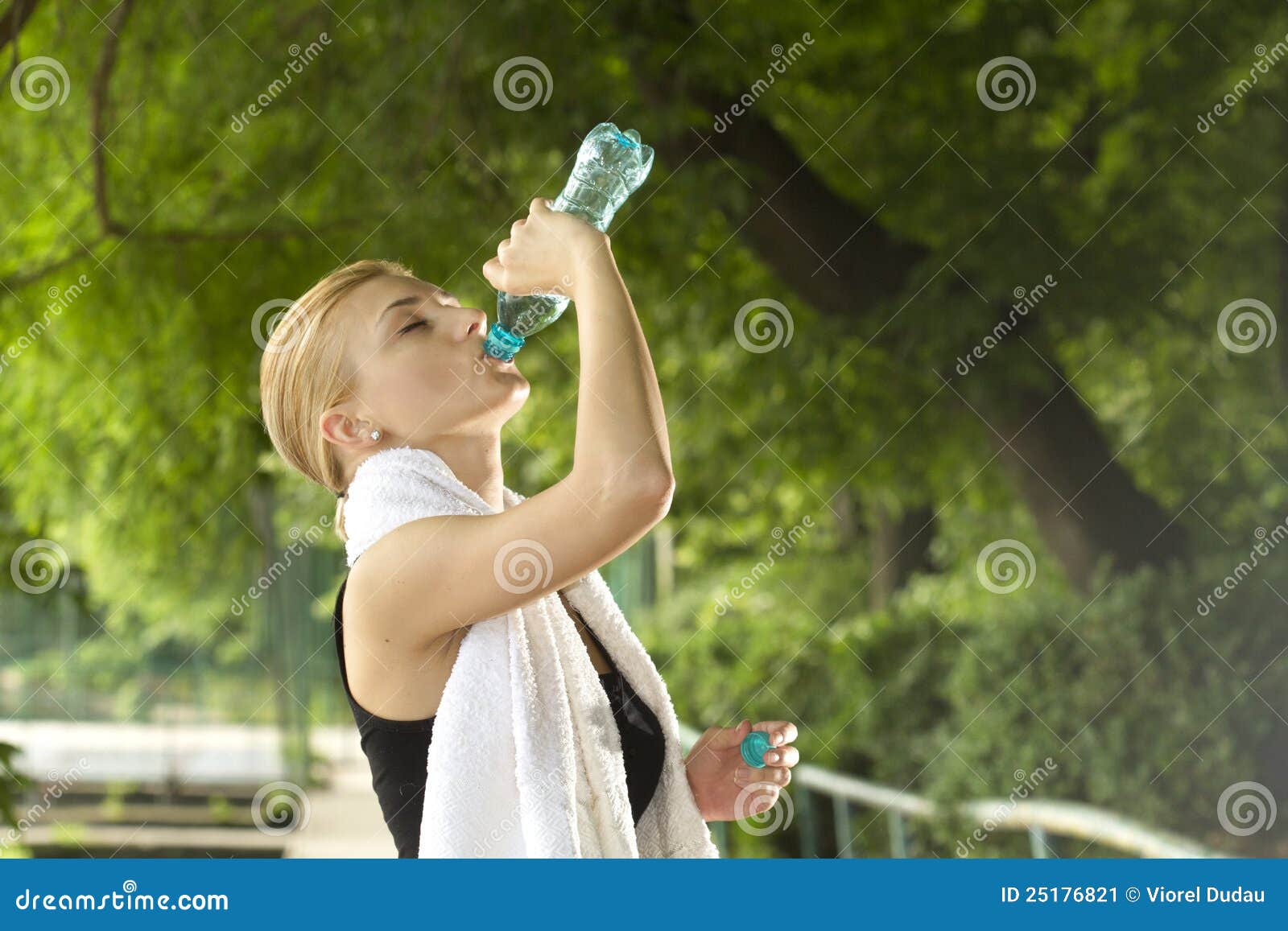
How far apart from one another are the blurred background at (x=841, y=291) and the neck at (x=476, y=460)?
2.71 meters

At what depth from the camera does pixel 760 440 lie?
6.15m

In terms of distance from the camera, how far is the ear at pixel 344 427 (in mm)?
1436

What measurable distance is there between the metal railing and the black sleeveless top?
5.27 ft

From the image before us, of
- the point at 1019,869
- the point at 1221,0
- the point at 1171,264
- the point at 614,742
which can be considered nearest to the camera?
the point at 614,742

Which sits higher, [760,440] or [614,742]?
[760,440]

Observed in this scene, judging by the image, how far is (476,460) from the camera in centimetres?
146

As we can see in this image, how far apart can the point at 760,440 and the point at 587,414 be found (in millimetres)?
4935

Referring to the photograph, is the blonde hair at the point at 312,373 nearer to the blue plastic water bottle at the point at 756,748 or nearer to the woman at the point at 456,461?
the woman at the point at 456,461

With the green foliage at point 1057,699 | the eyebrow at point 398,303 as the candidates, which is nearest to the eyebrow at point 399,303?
the eyebrow at point 398,303

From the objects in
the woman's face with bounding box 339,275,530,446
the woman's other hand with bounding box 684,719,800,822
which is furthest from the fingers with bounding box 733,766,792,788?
the woman's face with bounding box 339,275,530,446

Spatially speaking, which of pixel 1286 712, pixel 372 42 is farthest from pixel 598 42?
pixel 1286 712

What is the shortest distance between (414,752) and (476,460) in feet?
1.03

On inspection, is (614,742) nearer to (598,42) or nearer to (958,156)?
(598,42)

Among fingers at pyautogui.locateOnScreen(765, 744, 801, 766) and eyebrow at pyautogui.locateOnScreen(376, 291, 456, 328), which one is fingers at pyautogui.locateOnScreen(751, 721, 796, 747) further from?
eyebrow at pyautogui.locateOnScreen(376, 291, 456, 328)
